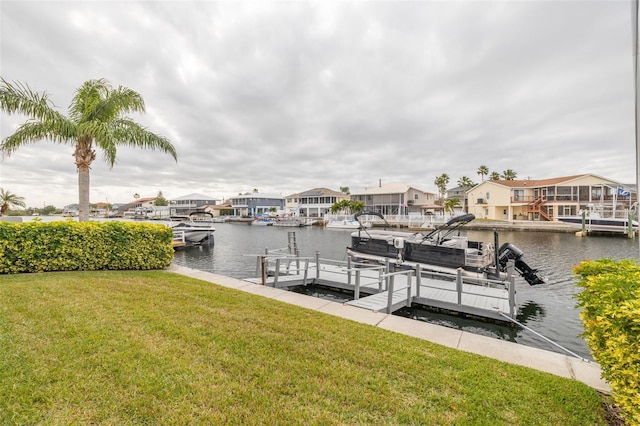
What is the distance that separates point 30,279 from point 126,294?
10.8ft

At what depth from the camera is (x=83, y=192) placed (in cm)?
1079

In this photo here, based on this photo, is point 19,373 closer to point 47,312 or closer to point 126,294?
point 47,312

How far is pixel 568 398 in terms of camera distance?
129 inches

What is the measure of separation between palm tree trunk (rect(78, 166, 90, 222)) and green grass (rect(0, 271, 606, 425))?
6.22 meters

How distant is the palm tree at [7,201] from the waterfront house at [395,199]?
176 feet

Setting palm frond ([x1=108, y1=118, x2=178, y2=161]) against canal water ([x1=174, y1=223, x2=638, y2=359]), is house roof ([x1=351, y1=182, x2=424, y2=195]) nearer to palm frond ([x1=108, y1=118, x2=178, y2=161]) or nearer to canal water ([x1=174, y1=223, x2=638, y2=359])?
canal water ([x1=174, y1=223, x2=638, y2=359])

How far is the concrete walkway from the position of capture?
4.07m

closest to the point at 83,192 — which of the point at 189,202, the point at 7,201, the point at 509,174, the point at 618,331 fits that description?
the point at 618,331

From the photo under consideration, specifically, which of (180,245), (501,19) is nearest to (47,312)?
(501,19)

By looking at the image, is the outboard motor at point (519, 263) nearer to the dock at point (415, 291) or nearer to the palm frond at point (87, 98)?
the dock at point (415, 291)

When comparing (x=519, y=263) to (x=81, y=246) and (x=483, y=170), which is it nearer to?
(x=81, y=246)

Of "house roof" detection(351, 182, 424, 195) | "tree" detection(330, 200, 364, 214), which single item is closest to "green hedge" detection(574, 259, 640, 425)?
"house roof" detection(351, 182, 424, 195)

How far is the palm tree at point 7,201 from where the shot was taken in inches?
1254

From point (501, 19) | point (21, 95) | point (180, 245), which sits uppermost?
point (501, 19)
